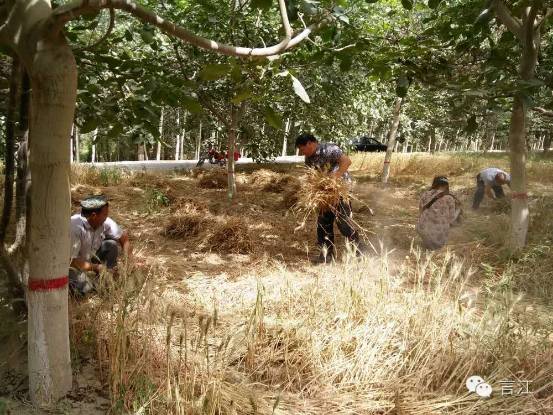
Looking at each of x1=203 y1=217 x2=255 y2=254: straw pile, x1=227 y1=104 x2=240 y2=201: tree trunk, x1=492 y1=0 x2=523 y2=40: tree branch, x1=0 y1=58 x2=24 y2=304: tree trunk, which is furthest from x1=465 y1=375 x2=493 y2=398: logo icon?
x1=227 y1=104 x2=240 y2=201: tree trunk

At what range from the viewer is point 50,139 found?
174cm

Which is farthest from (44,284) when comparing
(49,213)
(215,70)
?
(215,70)

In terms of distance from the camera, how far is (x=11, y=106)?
2.35 meters

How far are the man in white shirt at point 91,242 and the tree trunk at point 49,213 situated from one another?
3.96ft

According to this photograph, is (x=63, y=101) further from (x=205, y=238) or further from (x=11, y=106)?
(x=205, y=238)

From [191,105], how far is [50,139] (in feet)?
2.00

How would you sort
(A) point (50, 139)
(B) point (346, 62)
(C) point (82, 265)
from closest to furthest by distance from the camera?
1. (A) point (50, 139)
2. (B) point (346, 62)
3. (C) point (82, 265)

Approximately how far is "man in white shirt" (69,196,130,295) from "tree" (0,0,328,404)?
48.3 inches

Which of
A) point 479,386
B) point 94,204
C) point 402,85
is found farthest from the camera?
point 94,204

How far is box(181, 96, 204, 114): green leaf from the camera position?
77.3 inches

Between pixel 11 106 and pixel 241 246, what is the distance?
10.5ft

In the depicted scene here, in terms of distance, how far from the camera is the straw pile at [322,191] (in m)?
4.39

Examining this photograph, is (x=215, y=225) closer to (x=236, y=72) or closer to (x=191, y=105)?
(x=191, y=105)

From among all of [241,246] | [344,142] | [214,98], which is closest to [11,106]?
[241,246]
